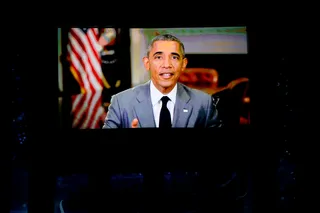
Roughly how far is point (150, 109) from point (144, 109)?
0.21 feet

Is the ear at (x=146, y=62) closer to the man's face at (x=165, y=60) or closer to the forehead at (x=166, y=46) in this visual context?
the man's face at (x=165, y=60)

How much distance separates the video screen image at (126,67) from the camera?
11.1 ft

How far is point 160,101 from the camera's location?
3.47 metres

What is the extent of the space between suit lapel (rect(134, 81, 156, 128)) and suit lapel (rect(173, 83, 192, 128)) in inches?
10.0

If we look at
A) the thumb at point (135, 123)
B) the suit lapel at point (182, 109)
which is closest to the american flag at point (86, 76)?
the thumb at point (135, 123)

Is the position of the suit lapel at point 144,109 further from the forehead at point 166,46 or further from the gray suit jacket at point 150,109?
the forehead at point 166,46

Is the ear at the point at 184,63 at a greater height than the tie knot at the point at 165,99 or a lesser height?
greater

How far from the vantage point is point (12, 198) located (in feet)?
11.8

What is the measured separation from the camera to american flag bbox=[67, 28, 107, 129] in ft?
11.1

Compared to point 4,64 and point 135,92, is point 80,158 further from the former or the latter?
point 4,64

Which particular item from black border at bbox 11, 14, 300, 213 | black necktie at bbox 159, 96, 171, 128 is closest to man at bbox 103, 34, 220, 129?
black necktie at bbox 159, 96, 171, 128

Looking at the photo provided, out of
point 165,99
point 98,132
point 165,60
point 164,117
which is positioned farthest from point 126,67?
point 98,132

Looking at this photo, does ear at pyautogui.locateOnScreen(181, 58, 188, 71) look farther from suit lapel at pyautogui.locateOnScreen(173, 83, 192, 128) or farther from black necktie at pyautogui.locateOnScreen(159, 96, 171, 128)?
black necktie at pyautogui.locateOnScreen(159, 96, 171, 128)

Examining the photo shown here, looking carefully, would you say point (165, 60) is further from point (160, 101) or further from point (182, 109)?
point (182, 109)
